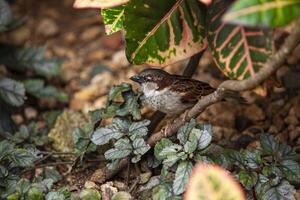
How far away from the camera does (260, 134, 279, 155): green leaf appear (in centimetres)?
240

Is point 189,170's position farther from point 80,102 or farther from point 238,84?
point 80,102

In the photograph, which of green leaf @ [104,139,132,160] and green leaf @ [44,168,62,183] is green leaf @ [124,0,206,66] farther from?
green leaf @ [44,168,62,183]

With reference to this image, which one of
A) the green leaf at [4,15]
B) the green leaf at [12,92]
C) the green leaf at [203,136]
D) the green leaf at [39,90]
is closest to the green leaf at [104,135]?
the green leaf at [203,136]

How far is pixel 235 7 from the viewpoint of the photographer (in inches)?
61.8

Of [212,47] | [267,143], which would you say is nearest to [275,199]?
[267,143]

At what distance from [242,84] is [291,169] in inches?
18.4

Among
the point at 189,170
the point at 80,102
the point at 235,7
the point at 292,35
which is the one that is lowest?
the point at 80,102

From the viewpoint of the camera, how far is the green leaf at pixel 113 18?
2.36 m

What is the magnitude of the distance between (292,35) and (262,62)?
308 millimetres

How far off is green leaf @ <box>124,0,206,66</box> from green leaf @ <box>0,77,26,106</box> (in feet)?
3.37

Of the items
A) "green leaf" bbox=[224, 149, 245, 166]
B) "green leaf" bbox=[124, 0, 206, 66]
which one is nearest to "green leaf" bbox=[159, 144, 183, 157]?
"green leaf" bbox=[224, 149, 245, 166]

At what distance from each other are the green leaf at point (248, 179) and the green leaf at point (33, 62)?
1505mm

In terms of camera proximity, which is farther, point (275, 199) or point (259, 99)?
point (259, 99)

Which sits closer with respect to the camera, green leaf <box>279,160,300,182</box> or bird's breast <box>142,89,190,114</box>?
green leaf <box>279,160,300,182</box>
